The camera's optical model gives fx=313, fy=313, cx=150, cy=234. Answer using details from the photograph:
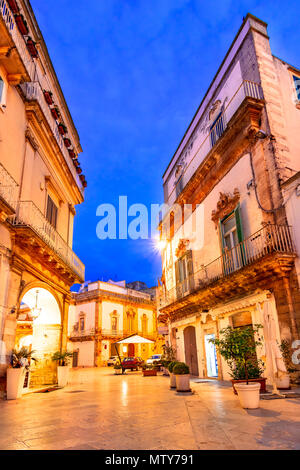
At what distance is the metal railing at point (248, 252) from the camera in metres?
9.41

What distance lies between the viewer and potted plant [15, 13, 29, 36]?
9.89m

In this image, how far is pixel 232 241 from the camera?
41.9 feet

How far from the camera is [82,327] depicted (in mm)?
37750

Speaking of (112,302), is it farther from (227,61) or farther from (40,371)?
(227,61)

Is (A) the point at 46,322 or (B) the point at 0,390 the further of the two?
(A) the point at 46,322

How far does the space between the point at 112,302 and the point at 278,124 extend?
3138 centimetres

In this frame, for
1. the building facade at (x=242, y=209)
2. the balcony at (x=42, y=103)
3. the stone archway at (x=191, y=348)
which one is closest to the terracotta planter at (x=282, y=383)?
the building facade at (x=242, y=209)

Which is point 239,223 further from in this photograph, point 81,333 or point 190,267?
point 81,333

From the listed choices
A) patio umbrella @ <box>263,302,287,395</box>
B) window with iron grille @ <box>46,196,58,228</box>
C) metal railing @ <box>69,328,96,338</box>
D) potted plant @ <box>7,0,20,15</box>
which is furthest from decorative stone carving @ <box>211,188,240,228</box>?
metal railing @ <box>69,328,96,338</box>

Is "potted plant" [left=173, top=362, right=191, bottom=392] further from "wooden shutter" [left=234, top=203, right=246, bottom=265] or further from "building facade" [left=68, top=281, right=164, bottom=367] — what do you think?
"building facade" [left=68, top=281, right=164, bottom=367]

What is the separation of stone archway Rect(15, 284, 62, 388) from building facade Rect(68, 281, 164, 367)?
23.1 m
